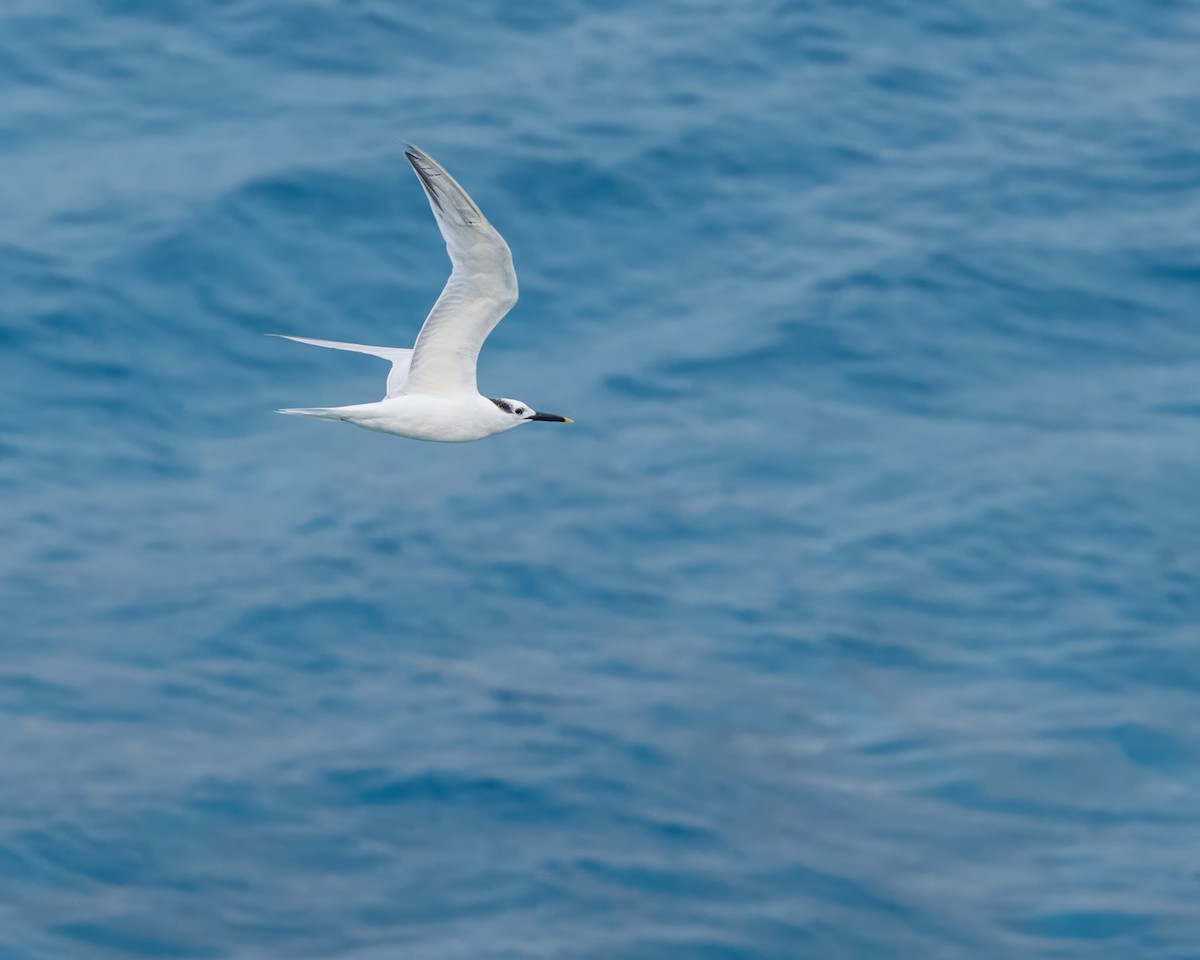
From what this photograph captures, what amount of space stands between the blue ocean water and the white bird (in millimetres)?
4652

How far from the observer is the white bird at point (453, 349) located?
15336 mm

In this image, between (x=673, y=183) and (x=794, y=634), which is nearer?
(x=794, y=634)

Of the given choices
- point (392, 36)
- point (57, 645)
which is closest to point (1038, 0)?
point (392, 36)

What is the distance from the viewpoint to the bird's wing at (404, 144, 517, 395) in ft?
49.8

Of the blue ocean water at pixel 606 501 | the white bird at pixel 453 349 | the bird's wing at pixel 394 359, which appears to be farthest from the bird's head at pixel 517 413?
the blue ocean water at pixel 606 501

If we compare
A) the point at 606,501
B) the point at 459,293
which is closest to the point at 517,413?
the point at 459,293

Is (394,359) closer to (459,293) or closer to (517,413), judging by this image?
(517,413)

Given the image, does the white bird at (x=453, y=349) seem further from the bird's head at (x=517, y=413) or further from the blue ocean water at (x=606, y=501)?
the blue ocean water at (x=606, y=501)

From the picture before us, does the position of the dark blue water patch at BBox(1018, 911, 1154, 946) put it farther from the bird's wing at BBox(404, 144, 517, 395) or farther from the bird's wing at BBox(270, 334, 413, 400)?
the bird's wing at BBox(270, 334, 413, 400)

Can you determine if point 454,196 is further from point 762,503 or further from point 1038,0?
point 1038,0

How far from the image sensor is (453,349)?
16.6 metres

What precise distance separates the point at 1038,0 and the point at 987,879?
42.9 ft

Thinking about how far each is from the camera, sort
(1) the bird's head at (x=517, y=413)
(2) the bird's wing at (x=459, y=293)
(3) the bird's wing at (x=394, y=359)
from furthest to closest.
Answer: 1. (1) the bird's head at (x=517, y=413)
2. (3) the bird's wing at (x=394, y=359)
3. (2) the bird's wing at (x=459, y=293)

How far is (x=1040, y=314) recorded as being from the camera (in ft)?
79.6
